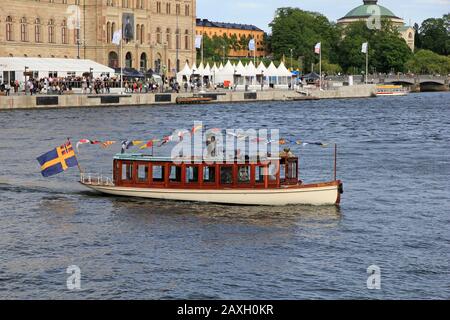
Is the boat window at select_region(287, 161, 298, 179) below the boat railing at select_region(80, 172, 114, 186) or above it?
above

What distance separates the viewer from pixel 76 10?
466 ft

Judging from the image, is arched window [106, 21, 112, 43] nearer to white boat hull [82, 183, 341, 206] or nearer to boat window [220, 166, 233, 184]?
white boat hull [82, 183, 341, 206]

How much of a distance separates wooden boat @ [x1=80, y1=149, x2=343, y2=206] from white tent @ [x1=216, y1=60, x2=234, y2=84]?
95.7 m

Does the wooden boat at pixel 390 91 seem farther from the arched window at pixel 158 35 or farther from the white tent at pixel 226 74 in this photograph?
the white tent at pixel 226 74

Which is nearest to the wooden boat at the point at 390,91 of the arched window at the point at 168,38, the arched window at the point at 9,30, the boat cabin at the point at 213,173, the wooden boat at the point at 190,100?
the arched window at the point at 168,38

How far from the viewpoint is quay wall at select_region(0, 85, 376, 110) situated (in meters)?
99.8

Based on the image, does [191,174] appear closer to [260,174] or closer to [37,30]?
[260,174]

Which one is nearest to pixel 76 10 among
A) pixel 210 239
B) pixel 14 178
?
pixel 14 178

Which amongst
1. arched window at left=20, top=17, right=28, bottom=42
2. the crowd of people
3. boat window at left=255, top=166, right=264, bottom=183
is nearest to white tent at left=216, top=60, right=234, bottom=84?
the crowd of people

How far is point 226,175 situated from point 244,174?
31.1 inches

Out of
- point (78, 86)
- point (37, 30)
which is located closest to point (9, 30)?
point (37, 30)

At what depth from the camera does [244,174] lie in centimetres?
4259
